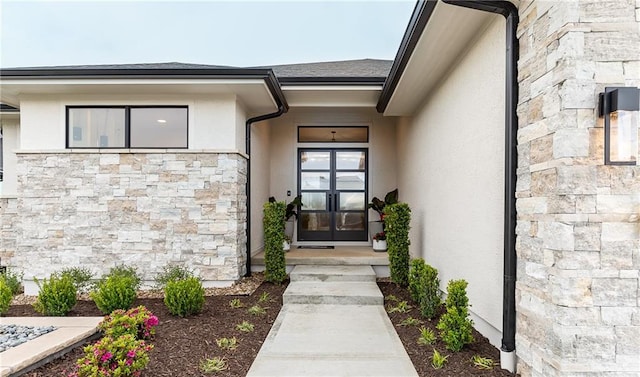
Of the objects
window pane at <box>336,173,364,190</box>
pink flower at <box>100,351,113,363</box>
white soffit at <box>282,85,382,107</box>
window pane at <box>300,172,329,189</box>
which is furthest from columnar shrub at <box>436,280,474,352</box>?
window pane at <box>300,172,329,189</box>

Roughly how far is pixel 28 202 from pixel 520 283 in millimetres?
6521

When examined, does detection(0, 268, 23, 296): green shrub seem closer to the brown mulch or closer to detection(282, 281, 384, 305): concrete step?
detection(282, 281, 384, 305): concrete step

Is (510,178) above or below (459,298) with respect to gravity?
above

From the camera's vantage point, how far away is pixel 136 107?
17.4 feet

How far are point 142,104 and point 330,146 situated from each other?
4004 millimetres

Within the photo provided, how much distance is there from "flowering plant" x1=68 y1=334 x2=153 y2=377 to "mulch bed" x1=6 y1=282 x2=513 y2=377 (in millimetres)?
285

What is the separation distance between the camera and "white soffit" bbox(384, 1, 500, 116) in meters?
3.05

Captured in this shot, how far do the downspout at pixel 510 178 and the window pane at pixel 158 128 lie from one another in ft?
13.7

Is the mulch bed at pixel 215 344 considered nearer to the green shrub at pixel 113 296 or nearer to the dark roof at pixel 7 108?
the green shrub at pixel 113 296

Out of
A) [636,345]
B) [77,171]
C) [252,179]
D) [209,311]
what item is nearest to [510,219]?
[636,345]

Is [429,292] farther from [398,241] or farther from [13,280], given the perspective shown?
[13,280]

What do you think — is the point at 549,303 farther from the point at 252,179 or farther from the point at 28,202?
the point at 28,202

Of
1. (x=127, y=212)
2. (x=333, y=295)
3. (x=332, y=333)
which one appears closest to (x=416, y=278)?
(x=333, y=295)

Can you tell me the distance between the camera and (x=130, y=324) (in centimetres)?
304
